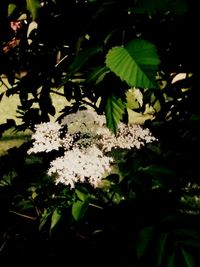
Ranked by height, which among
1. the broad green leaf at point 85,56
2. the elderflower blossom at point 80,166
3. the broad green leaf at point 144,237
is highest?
the broad green leaf at point 85,56

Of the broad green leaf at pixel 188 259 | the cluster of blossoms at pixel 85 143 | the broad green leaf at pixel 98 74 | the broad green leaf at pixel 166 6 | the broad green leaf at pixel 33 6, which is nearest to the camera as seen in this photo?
the broad green leaf at pixel 166 6

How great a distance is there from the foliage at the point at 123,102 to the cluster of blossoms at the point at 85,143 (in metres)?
0.07

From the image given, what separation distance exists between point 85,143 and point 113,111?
709mm

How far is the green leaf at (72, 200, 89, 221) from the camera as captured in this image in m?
1.60

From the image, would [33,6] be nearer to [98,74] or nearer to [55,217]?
[98,74]

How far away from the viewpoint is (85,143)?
1.97 meters

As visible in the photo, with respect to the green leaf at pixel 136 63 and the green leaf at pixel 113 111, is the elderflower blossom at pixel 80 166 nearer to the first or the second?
the green leaf at pixel 113 111

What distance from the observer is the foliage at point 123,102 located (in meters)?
1.27

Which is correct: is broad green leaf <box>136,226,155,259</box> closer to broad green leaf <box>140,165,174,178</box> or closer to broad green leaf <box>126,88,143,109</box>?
broad green leaf <box>140,165,174,178</box>

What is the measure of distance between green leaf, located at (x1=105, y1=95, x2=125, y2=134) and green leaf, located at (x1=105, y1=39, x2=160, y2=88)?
194 mm

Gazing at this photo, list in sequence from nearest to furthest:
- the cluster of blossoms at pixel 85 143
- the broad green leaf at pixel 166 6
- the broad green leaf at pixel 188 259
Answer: the broad green leaf at pixel 166 6, the broad green leaf at pixel 188 259, the cluster of blossoms at pixel 85 143

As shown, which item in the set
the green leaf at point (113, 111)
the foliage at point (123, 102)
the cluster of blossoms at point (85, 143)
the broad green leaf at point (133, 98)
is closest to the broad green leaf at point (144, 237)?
the foliage at point (123, 102)

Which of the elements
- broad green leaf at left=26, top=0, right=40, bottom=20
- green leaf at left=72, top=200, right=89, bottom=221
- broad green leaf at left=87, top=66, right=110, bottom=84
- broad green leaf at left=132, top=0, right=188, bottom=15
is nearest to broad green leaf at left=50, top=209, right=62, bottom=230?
green leaf at left=72, top=200, right=89, bottom=221

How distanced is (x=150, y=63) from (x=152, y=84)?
73 millimetres
